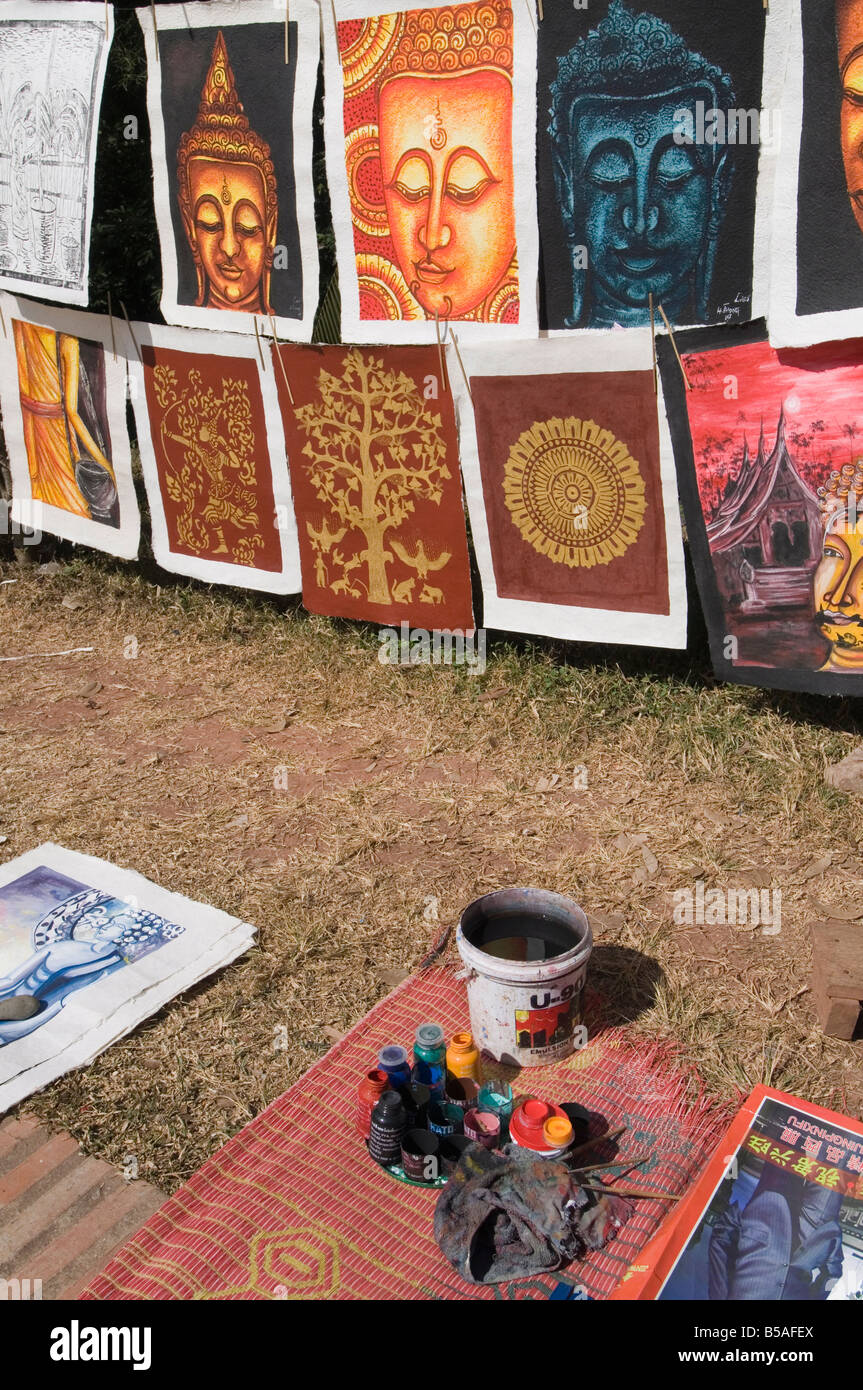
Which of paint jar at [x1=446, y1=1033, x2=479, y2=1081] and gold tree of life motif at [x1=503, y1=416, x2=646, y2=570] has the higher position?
gold tree of life motif at [x1=503, y1=416, x2=646, y2=570]

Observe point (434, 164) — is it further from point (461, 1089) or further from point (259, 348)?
point (461, 1089)

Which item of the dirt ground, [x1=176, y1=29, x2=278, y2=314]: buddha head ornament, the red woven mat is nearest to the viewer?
the red woven mat

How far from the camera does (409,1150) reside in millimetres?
1983

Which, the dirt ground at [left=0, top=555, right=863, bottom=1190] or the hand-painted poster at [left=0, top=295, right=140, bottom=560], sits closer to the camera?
the dirt ground at [left=0, top=555, right=863, bottom=1190]

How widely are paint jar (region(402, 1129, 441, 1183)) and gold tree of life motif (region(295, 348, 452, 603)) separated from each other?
194 cm

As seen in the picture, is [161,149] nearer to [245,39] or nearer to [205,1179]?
[245,39]

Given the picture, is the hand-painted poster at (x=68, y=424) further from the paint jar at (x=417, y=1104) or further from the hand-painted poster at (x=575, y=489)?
the paint jar at (x=417, y=1104)

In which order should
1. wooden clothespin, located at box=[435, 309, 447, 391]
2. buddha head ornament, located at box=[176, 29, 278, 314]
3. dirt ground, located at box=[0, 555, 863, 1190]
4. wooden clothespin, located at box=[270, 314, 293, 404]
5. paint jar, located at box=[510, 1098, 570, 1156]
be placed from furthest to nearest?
wooden clothespin, located at box=[270, 314, 293, 404], buddha head ornament, located at box=[176, 29, 278, 314], wooden clothespin, located at box=[435, 309, 447, 391], dirt ground, located at box=[0, 555, 863, 1190], paint jar, located at box=[510, 1098, 570, 1156]

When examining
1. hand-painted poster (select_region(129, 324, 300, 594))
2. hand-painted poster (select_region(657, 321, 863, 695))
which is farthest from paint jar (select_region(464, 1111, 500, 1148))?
hand-painted poster (select_region(129, 324, 300, 594))

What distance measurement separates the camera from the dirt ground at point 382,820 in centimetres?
234

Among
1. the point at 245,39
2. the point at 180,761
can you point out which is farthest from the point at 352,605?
the point at 245,39

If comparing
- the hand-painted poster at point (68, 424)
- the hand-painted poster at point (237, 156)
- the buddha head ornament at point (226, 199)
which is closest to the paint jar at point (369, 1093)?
the hand-painted poster at point (237, 156)

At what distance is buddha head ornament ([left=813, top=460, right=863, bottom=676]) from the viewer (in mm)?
2811

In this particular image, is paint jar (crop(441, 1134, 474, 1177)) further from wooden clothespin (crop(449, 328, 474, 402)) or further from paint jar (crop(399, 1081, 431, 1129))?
wooden clothespin (crop(449, 328, 474, 402))
